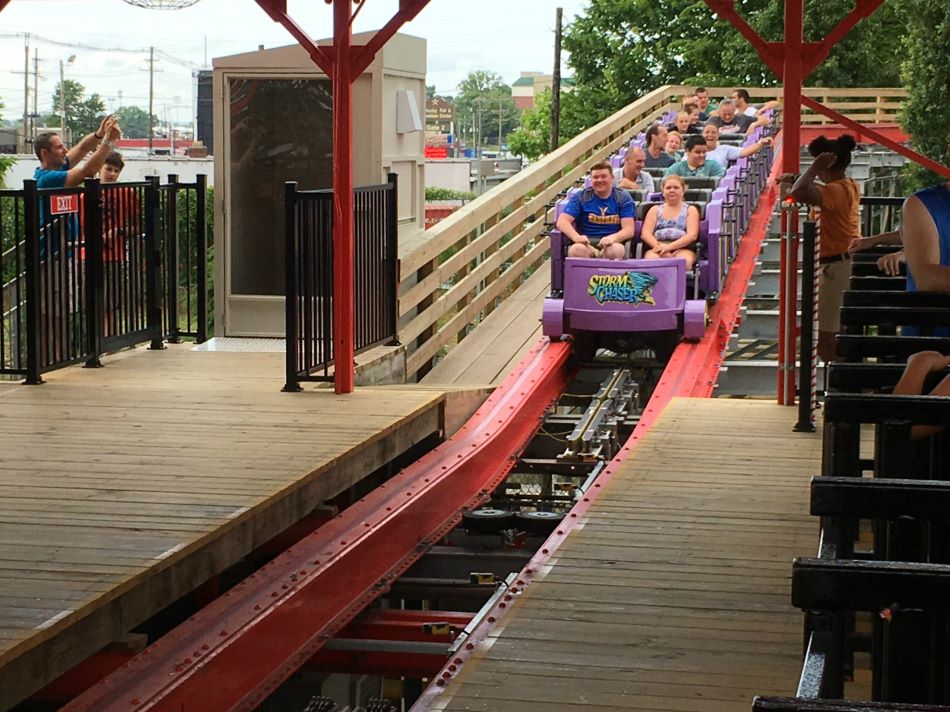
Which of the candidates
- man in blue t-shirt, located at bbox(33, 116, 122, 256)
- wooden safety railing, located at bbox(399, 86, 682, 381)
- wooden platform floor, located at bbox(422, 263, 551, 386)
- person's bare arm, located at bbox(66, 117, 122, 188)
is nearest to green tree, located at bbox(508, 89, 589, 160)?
wooden safety railing, located at bbox(399, 86, 682, 381)

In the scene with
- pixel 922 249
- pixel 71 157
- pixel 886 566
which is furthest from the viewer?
pixel 71 157

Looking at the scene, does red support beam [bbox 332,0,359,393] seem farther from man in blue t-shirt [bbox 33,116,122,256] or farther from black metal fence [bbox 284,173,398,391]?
man in blue t-shirt [bbox 33,116,122,256]

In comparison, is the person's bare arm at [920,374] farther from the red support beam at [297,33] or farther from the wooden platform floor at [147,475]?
the red support beam at [297,33]

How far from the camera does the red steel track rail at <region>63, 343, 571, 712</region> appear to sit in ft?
18.2

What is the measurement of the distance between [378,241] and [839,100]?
29.1 metres

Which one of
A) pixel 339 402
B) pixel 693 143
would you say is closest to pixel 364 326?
pixel 339 402

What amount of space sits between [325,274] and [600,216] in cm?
326

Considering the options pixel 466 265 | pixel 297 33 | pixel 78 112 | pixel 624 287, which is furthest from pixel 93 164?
pixel 78 112

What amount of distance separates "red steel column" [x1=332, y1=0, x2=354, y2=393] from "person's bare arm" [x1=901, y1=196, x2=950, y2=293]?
4.68 metres

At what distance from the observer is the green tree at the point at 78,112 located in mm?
105562

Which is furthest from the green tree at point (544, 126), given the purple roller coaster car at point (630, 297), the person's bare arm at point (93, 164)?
the person's bare arm at point (93, 164)

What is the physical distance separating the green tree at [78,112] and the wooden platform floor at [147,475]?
95248 mm

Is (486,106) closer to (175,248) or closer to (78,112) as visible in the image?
(78,112)

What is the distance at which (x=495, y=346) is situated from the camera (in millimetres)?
12859
